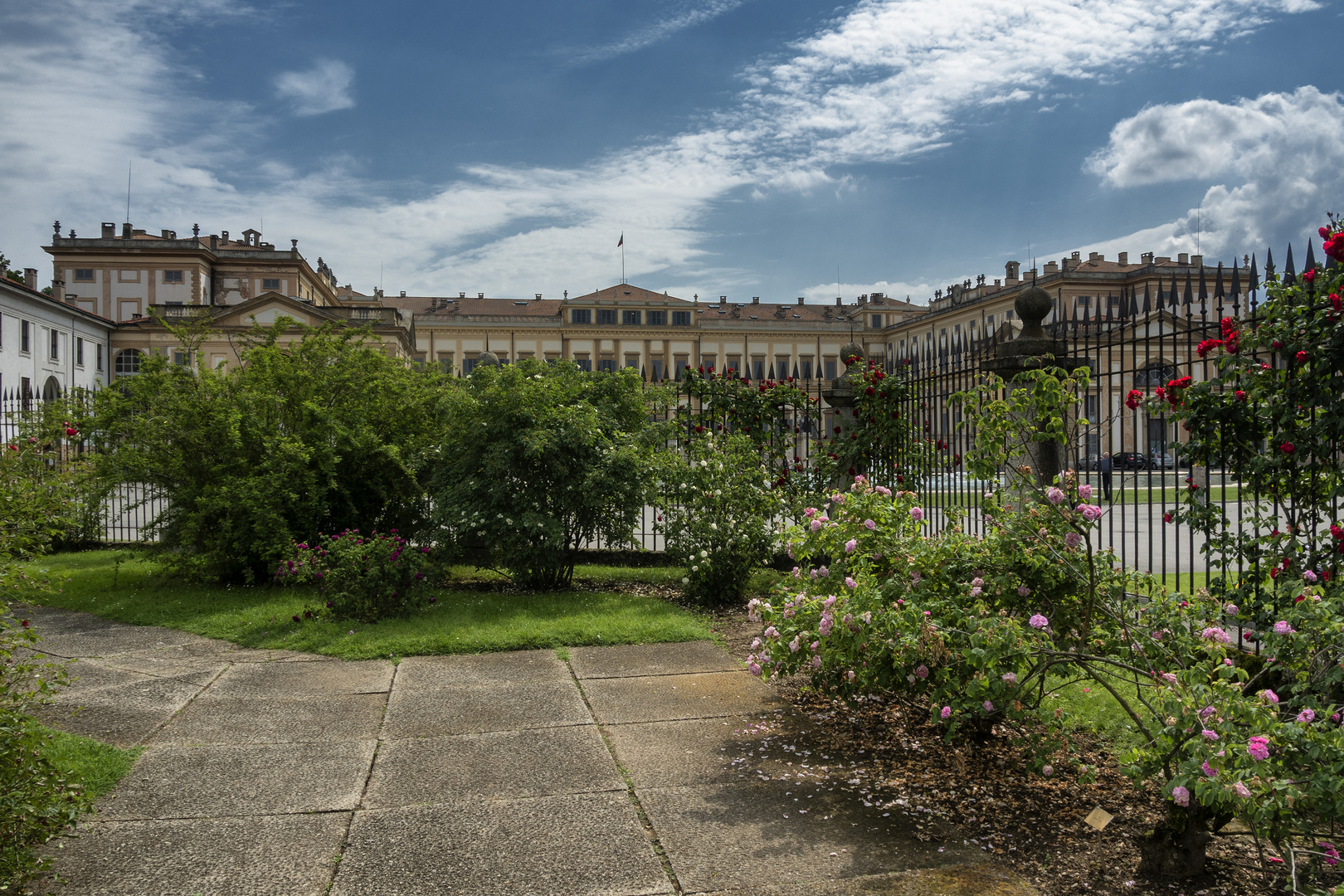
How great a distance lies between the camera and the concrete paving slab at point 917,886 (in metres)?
2.83

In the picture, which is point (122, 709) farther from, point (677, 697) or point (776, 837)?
point (776, 837)

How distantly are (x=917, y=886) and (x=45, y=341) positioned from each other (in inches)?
2076

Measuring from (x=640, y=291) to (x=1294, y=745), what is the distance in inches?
3182

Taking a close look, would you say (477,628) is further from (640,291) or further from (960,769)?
(640,291)

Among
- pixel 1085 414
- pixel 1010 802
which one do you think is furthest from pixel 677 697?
pixel 1085 414

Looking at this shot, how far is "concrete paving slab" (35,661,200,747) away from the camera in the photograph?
175 inches

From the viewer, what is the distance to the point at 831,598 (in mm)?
4020

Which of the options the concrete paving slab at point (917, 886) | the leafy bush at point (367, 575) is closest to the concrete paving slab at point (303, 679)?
the leafy bush at point (367, 575)

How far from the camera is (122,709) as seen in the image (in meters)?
4.85

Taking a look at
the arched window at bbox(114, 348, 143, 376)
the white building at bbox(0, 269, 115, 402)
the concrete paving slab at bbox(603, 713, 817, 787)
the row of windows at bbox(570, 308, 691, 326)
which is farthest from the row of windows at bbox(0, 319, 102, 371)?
the concrete paving slab at bbox(603, 713, 817, 787)

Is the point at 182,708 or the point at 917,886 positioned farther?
the point at 182,708

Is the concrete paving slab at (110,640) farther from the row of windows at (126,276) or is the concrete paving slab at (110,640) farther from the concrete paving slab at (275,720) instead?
the row of windows at (126,276)

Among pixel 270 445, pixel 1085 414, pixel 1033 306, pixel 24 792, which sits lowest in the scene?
pixel 24 792

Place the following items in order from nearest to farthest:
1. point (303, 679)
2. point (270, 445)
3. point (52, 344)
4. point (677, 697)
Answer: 1. point (677, 697)
2. point (303, 679)
3. point (270, 445)
4. point (52, 344)
